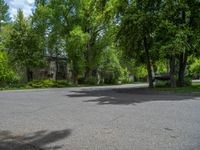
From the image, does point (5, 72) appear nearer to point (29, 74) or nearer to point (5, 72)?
point (5, 72)

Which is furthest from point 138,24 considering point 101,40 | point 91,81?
point 91,81

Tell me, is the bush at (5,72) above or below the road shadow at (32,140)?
above

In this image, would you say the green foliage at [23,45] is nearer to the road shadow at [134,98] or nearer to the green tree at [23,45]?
the green tree at [23,45]

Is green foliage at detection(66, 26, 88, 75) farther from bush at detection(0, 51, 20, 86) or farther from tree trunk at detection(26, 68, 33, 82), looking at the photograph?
bush at detection(0, 51, 20, 86)

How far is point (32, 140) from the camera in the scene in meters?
6.21

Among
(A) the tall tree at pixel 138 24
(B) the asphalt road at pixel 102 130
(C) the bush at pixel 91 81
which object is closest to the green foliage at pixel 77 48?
(C) the bush at pixel 91 81

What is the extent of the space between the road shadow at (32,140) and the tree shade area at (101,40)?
13342 mm

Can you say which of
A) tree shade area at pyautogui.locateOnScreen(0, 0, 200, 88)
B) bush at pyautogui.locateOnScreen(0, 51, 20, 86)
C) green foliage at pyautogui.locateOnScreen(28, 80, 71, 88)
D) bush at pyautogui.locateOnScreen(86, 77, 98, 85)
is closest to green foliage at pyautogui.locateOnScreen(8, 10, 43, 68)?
tree shade area at pyautogui.locateOnScreen(0, 0, 200, 88)

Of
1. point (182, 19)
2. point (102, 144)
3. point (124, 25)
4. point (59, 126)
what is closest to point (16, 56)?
point (124, 25)

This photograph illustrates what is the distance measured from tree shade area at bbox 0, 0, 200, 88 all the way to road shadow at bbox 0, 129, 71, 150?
43.8 ft

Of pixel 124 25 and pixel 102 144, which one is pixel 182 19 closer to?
pixel 124 25

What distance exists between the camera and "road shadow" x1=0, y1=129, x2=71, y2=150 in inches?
221

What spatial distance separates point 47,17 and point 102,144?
3406cm

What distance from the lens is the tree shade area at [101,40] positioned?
1961 cm
